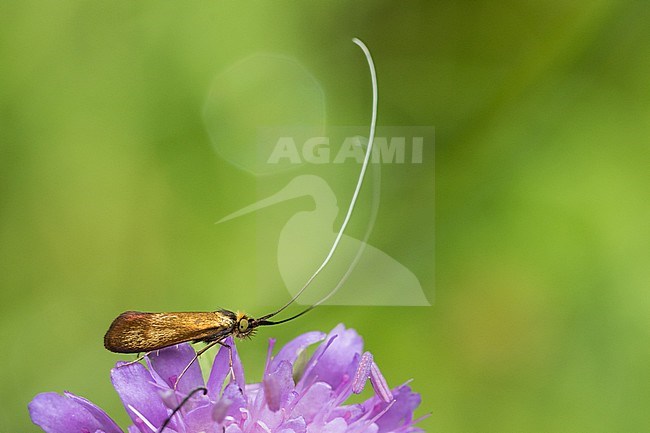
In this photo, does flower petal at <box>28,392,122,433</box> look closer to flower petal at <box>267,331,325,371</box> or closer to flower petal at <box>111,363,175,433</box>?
flower petal at <box>111,363,175,433</box>

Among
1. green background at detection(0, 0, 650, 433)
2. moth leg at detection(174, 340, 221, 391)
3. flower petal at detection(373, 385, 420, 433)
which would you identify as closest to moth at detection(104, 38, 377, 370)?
moth leg at detection(174, 340, 221, 391)

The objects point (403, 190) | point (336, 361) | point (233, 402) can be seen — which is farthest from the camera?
point (403, 190)

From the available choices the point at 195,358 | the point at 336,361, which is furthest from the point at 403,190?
the point at 195,358

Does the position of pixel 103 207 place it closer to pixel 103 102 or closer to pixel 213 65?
pixel 103 102

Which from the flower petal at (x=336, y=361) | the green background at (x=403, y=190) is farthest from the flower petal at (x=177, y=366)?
the green background at (x=403, y=190)

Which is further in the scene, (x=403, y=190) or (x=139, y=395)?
(x=403, y=190)

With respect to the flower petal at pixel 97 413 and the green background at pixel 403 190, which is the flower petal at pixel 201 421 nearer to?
the flower petal at pixel 97 413

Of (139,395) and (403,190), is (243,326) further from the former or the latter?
(403,190)
